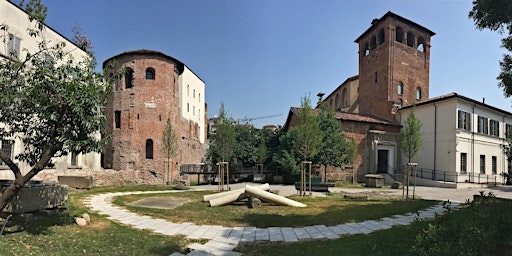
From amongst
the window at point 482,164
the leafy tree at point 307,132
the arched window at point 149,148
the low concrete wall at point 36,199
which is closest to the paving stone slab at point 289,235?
the low concrete wall at point 36,199

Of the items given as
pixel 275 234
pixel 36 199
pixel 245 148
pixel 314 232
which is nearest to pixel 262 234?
pixel 275 234

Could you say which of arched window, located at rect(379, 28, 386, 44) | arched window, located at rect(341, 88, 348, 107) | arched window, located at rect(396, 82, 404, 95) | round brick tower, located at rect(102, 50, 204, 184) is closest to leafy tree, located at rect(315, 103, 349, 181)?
arched window, located at rect(396, 82, 404, 95)

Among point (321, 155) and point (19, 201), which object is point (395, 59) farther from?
point (19, 201)

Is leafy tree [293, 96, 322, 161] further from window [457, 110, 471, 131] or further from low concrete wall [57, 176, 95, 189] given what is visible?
window [457, 110, 471, 131]

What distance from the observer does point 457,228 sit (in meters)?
4.49

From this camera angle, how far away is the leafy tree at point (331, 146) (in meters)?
24.3

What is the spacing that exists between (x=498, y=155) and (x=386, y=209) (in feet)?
94.1

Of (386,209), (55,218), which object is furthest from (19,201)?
(386,209)

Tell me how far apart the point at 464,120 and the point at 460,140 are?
202cm

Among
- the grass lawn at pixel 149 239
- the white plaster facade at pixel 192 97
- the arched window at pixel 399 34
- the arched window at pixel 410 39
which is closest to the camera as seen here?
the grass lawn at pixel 149 239

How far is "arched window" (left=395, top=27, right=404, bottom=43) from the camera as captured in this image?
34000mm

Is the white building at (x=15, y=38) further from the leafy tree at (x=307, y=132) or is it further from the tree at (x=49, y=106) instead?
the leafy tree at (x=307, y=132)

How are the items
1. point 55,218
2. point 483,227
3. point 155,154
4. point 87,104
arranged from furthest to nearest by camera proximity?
point 155,154 < point 55,218 < point 87,104 < point 483,227

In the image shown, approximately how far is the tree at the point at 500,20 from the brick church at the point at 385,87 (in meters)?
20.1
